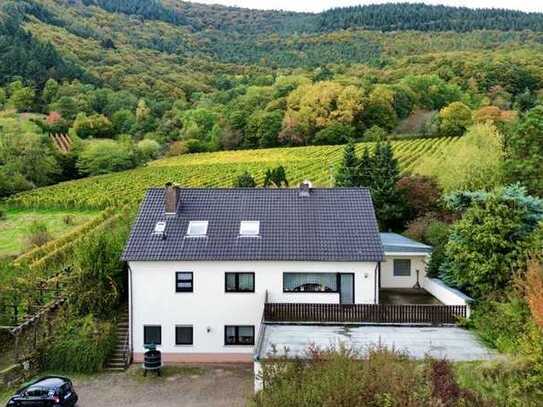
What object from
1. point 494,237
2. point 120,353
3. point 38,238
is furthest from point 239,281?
point 38,238

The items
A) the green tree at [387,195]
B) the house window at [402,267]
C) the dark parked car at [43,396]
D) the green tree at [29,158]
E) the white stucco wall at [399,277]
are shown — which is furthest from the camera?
the green tree at [29,158]

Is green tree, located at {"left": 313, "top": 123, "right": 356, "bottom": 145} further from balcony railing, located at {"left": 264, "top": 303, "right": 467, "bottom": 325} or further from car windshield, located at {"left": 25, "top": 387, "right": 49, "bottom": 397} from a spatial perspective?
car windshield, located at {"left": 25, "top": 387, "right": 49, "bottom": 397}

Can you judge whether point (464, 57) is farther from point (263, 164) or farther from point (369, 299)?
point (369, 299)

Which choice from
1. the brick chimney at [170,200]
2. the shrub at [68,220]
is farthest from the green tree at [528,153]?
the shrub at [68,220]

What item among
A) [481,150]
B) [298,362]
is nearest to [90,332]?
[298,362]

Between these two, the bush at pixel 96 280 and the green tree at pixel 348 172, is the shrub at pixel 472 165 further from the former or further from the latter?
the bush at pixel 96 280

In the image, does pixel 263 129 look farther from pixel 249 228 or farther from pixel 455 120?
pixel 249 228
